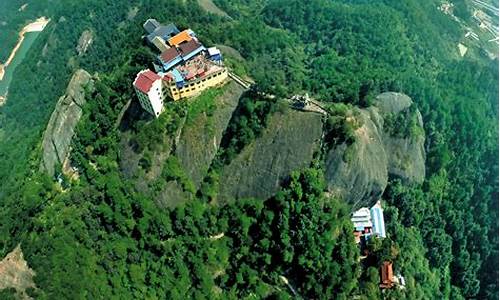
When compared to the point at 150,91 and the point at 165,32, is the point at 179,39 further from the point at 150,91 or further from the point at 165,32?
the point at 150,91

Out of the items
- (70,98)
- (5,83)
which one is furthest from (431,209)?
(5,83)

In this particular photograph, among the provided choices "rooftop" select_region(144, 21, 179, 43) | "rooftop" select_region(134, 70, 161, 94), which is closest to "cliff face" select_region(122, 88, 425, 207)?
"rooftop" select_region(134, 70, 161, 94)

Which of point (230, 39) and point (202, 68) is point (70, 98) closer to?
point (202, 68)

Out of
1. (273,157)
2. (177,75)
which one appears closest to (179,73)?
(177,75)

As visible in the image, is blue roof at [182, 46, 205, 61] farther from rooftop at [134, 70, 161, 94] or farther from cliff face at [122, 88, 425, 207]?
cliff face at [122, 88, 425, 207]

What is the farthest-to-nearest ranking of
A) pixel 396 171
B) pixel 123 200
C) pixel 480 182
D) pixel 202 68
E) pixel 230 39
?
pixel 230 39
pixel 480 182
pixel 396 171
pixel 202 68
pixel 123 200

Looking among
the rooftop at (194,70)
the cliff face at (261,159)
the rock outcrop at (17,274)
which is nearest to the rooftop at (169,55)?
the rooftop at (194,70)
